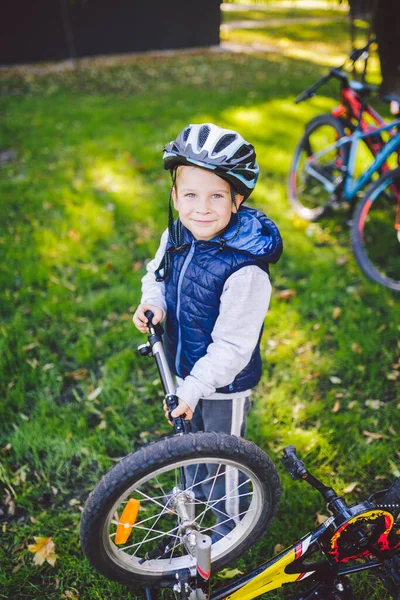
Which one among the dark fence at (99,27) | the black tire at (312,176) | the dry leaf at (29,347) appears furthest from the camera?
the dark fence at (99,27)

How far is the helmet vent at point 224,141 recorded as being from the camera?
1.64m

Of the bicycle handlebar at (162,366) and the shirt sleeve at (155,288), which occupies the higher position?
the shirt sleeve at (155,288)

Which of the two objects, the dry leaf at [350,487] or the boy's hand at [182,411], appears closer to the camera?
the boy's hand at [182,411]

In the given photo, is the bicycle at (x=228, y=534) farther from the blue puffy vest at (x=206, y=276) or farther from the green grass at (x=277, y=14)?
the green grass at (x=277, y=14)

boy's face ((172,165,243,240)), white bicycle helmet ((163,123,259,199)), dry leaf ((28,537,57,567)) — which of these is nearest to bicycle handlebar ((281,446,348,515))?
boy's face ((172,165,243,240))

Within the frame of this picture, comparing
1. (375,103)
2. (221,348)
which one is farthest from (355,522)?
(375,103)

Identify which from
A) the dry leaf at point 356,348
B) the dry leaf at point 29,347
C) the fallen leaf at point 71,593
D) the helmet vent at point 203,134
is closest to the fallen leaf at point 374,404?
the dry leaf at point 356,348

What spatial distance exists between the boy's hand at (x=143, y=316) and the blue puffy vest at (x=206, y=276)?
63 millimetres

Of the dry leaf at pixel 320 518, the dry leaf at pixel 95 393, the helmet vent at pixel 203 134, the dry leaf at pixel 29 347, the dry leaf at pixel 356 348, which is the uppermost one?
the helmet vent at pixel 203 134

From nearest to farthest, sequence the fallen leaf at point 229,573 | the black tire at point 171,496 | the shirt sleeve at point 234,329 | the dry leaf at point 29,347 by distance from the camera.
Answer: the black tire at point 171,496 → the shirt sleeve at point 234,329 → the fallen leaf at point 229,573 → the dry leaf at point 29,347

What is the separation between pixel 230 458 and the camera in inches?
62.3

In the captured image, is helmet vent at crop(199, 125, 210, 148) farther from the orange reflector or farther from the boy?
the orange reflector

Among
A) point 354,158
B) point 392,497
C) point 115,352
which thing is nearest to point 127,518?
point 392,497

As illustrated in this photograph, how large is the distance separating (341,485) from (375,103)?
7.73 m
